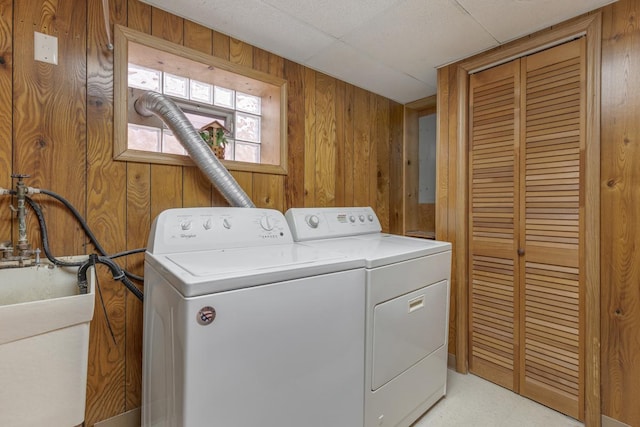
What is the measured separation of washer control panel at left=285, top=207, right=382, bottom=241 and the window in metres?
0.34

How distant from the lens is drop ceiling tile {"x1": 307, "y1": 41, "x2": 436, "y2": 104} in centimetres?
192

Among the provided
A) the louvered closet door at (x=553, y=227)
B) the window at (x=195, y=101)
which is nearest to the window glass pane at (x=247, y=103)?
the window at (x=195, y=101)

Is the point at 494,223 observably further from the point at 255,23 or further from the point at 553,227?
the point at 255,23

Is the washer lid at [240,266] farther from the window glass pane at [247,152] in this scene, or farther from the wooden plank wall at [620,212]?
the wooden plank wall at [620,212]

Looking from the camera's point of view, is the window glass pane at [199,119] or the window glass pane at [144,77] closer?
the window glass pane at [144,77]

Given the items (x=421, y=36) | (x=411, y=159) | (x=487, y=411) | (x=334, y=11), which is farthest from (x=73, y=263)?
(x=411, y=159)

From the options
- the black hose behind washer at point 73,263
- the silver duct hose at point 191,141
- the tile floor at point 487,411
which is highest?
the silver duct hose at point 191,141

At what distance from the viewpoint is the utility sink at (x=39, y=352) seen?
91cm

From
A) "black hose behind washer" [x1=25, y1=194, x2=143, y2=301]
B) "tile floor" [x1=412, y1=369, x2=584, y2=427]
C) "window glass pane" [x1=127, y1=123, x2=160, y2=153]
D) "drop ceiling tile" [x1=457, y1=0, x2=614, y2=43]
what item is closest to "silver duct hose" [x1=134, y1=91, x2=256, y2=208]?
"window glass pane" [x1=127, y1=123, x2=160, y2=153]

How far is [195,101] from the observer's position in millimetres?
1771

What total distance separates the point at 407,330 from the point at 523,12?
65.9 inches

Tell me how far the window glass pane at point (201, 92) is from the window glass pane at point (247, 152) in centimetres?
31

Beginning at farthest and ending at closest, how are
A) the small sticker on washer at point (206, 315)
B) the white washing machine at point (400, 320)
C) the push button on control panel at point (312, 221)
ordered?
the push button on control panel at point (312, 221), the white washing machine at point (400, 320), the small sticker on washer at point (206, 315)

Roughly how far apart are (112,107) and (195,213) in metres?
0.60
